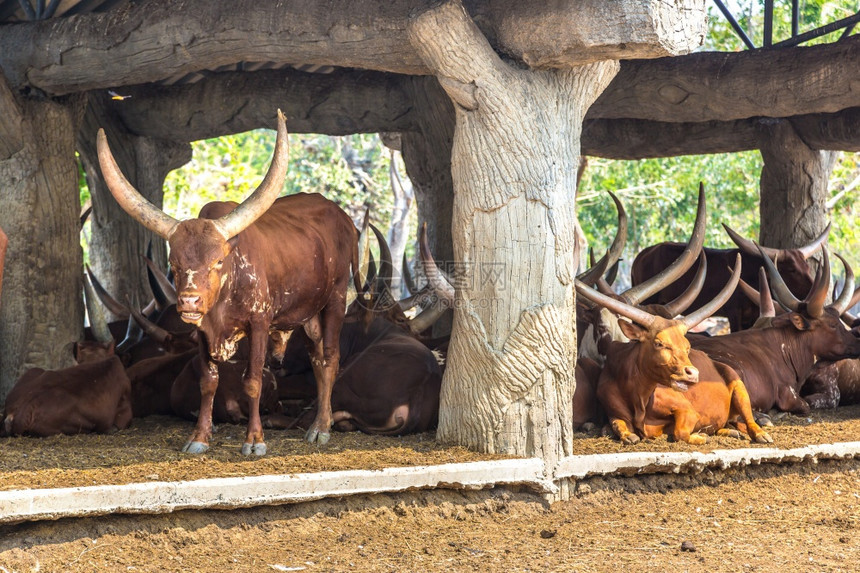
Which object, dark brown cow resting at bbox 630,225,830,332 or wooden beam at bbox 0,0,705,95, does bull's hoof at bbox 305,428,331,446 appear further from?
dark brown cow resting at bbox 630,225,830,332

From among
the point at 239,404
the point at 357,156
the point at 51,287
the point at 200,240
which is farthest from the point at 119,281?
the point at 357,156

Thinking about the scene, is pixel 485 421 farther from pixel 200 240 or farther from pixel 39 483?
pixel 39 483

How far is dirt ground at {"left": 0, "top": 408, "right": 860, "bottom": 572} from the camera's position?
15.9 feet

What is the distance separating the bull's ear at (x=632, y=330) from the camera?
689 cm

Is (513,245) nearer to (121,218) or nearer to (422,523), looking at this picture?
(422,523)

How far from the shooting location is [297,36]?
6.56 meters

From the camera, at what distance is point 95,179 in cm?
955

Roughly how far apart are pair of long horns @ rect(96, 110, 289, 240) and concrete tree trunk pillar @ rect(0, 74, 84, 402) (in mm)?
2397

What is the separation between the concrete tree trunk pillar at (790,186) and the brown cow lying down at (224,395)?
203 inches

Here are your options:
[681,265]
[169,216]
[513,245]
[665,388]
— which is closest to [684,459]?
[665,388]

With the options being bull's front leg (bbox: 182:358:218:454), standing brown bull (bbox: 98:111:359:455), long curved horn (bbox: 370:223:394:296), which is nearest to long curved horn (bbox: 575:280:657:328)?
standing brown bull (bbox: 98:111:359:455)

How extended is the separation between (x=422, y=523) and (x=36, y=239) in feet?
12.5

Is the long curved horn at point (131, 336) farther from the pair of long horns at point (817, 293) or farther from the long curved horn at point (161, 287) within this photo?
the pair of long horns at point (817, 293)

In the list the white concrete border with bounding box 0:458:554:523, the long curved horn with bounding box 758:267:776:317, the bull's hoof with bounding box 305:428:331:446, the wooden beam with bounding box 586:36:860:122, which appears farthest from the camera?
the long curved horn with bounding box 758:267:776:317
